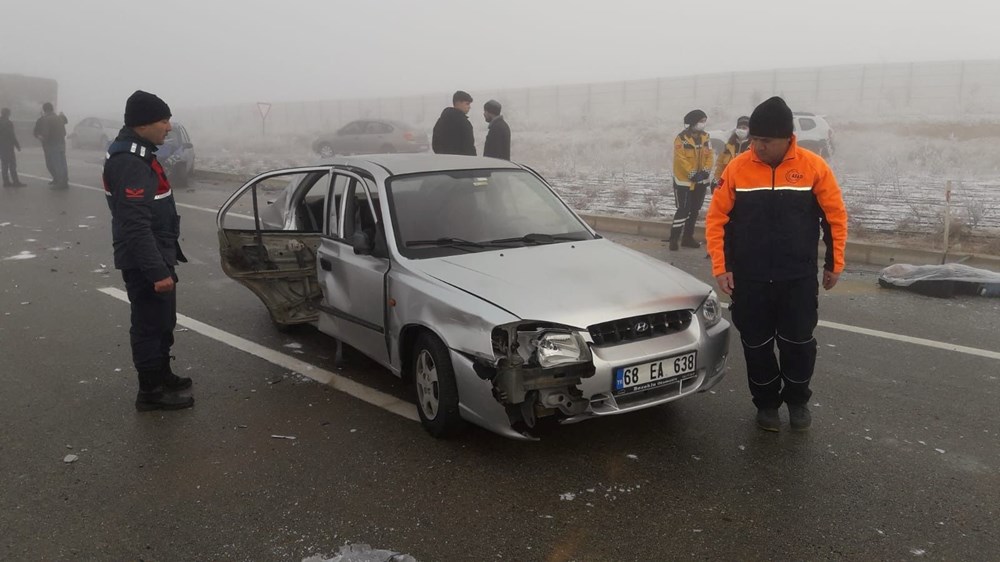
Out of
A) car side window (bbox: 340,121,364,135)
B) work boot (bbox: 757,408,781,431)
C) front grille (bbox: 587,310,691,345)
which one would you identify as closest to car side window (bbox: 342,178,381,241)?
front grille (bbox: 587,310,691,345)

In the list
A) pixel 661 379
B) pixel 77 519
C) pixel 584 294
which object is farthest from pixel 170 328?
pixel 661 379

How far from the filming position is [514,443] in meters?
3.89

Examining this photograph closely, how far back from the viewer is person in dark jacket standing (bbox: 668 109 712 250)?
9.27 meters

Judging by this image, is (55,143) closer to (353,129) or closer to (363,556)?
(353,129)

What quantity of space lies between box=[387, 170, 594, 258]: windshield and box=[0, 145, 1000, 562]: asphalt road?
1.05m

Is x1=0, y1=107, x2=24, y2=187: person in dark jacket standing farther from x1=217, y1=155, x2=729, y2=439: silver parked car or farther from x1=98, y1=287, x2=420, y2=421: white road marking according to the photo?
x1=217, y1=155, x2=729, y2=439: silver parked car

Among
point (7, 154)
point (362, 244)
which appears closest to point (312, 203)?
point (362, 244)

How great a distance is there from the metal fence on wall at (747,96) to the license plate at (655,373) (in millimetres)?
36769

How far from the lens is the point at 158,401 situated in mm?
4410

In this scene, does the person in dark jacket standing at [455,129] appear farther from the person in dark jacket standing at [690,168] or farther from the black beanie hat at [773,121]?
the black beanie hat at [773,121]

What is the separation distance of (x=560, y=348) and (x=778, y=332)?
138cm

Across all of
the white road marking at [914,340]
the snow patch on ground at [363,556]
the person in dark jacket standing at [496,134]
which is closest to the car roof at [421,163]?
the snow patch on ground at [363,556]

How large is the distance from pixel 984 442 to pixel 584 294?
2.31m

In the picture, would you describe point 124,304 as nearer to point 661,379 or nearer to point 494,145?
point 494,145
